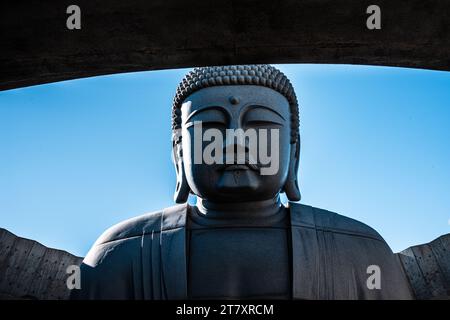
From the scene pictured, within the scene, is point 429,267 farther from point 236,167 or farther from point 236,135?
point 236,135

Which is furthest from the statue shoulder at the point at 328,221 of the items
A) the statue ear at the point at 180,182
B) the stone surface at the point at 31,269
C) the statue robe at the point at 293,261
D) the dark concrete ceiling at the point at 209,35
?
the stone surface at the point at 31,269

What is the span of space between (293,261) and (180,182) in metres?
1.38

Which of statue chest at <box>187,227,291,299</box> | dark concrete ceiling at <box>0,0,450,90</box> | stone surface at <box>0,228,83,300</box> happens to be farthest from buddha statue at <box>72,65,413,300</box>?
dark concrete ceiling at <box>0,0,450,90</box>

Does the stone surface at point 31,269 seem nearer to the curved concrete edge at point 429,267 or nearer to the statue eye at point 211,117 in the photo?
the statue eye at point 211,117

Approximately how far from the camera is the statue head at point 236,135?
5488 millimetres

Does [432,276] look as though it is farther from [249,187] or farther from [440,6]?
[440,6]

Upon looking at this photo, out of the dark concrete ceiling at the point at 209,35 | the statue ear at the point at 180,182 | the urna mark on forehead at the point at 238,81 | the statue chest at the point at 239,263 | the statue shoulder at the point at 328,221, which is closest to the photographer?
the dark concrete ceiling at the point at 209,35

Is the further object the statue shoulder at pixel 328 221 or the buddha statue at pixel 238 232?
the statue shoulder at pixel 328 221

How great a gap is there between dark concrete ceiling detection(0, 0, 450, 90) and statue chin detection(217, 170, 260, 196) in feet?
3.98

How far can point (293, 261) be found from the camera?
520 centimetres
